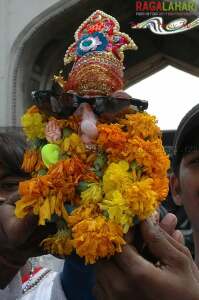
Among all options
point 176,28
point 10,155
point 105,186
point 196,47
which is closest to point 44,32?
point 176,28

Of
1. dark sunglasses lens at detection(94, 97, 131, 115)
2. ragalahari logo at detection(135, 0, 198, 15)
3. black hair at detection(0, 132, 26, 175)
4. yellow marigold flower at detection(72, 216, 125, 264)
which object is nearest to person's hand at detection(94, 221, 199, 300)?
yellow marigold flower at detection(72, 216, 125, 264)

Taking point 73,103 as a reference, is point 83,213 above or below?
below

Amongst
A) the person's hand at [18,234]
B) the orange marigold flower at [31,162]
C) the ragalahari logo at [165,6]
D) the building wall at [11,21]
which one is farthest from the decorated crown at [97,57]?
the ragalahari logo at [165,6]

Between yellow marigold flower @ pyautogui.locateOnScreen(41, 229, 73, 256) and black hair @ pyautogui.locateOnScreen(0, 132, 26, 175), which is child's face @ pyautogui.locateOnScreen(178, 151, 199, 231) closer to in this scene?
yellow marigold flower @ pyautogui.locateOnScreen(41, 229, 73, 256)

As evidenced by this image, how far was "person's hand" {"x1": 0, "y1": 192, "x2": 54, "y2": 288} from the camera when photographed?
83cm

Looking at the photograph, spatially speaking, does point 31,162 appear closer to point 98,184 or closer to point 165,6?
point 98,184

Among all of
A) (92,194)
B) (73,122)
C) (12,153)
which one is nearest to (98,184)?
(92,194)

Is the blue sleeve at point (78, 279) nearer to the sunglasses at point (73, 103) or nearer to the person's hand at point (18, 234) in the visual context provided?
the person's hand at point (18, 234)

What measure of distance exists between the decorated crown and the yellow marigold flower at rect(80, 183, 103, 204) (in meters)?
0.19

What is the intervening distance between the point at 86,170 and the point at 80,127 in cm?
8

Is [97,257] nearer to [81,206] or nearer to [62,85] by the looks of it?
[81,206]

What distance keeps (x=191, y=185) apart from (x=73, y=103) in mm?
293

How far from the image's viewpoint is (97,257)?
2.49ft

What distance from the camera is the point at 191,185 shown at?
98 centimetres
